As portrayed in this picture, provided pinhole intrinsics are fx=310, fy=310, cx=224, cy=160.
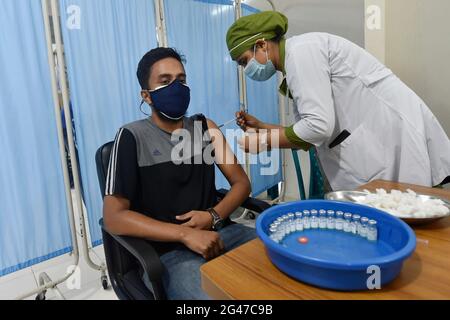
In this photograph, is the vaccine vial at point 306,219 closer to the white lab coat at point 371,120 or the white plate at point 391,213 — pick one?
the white plate at point 391,213

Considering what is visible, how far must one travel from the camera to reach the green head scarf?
1.36 metres

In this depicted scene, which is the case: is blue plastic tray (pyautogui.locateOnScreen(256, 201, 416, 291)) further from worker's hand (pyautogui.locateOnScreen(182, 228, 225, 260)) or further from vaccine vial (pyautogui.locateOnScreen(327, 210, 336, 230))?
worker's hand (pyautogui.locateOnScreen(182, 228, 225, 260))

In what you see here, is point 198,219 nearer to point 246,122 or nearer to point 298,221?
point 298,221

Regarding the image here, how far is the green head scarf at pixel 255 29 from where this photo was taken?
1359mm

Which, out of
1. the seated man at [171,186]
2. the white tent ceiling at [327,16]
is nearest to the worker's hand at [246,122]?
the seated man at [171,186]

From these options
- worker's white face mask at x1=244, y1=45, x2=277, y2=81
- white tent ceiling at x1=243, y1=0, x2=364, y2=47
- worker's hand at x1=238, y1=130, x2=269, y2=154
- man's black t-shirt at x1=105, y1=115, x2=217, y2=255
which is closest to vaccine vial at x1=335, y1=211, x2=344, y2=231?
worker's hand at x1=238, y1=130, x2=269, y2=154

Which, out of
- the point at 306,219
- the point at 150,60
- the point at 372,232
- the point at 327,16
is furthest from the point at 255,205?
the point at 327,16

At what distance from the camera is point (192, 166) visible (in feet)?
4.83

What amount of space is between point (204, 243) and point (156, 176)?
39 centimetres

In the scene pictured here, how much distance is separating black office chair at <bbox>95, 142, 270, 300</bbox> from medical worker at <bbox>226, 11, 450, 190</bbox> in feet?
1.42

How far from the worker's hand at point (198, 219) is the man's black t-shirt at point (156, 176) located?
52 mm
